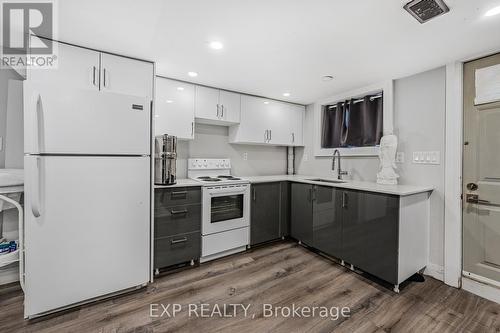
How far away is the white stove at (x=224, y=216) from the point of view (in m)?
2.43

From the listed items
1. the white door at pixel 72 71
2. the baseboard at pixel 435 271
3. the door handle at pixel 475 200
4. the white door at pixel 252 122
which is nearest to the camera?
the white door at pixel 72 71

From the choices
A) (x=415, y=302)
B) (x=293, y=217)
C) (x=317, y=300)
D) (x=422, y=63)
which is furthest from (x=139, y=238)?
(x=422, y=63)

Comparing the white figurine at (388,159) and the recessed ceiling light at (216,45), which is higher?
the recessed ceiling light at (216,45)

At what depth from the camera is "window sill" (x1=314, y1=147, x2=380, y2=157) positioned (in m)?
2.71

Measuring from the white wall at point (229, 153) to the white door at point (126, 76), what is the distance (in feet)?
2.99

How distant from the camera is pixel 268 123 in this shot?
3.30 metres

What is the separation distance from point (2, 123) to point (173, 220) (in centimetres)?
177

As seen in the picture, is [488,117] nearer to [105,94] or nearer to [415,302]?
[415,302]

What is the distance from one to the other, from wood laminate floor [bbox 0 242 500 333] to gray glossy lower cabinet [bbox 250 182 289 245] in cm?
51

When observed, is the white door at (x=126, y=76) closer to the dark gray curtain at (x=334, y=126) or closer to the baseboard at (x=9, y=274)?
the baseboard at (x=9, y=274)

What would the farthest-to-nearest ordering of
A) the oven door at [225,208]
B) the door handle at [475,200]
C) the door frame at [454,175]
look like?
the oven door at [225,208] → the door frame at [454,175] → the door handle at [475,200]

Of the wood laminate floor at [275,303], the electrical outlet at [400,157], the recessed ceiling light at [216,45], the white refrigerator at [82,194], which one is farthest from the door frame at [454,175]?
the white refrigerator at [82,194]

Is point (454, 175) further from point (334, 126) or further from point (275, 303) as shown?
point (275, 303)

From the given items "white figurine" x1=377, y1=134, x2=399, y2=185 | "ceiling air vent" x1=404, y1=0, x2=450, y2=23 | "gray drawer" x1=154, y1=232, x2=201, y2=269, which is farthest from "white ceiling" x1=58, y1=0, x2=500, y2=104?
"gray drawer" x1=154, y1=232, x2=201, y2=269
